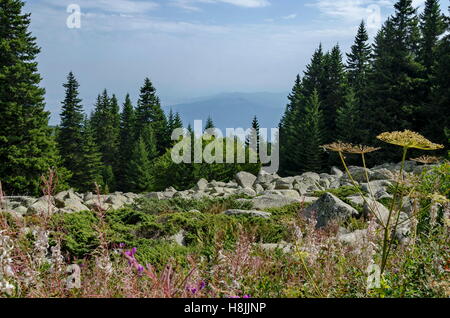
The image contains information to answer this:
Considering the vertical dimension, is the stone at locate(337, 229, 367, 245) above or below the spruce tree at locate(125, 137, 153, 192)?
above

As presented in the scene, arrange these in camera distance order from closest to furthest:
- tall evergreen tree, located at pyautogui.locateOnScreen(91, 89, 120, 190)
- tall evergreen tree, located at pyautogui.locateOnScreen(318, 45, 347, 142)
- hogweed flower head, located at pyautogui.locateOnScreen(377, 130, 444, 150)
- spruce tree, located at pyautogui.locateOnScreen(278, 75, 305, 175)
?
hogweed flower head, located at pyautogui.locateOnScreen(377, 130, 444, 150), spruce tree, located at pyautogui.locateOnScreen(278, 75, 305, 175), tall evergreen tree, located at pyautogui.locateOnScreen(318, 45, 347, 142), tall evergreen tree, located at pyautogui.locateOnScreen(91, 89, 120, 190)

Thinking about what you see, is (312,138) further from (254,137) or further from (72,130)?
(72,130)

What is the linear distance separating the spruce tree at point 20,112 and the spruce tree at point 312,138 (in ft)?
65.8

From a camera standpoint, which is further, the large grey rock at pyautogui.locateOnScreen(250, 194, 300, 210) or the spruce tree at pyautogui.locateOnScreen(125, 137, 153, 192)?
the spruce tree at pyautogui.locateOnScreen(125, 137, 153, 192)

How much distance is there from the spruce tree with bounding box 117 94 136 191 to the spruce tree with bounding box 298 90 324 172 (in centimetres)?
2170

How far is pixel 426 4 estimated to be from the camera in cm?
3659

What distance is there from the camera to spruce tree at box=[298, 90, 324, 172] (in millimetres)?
37344

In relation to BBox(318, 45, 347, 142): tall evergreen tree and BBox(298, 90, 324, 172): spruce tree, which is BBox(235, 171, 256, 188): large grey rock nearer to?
BBox(298, 90, 324, 172): spruce tree

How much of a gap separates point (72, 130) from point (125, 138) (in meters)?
13.6

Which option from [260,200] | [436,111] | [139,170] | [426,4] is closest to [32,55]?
[139,170]

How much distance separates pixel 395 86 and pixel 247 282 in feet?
102

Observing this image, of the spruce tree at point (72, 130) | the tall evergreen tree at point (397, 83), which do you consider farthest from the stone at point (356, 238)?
the spruce tree at point (72, 130)

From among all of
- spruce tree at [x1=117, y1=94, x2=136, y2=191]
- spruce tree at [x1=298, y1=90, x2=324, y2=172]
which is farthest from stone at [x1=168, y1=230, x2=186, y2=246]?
spruce tree at [x1=117, y1=94, x2=136, y2=191]

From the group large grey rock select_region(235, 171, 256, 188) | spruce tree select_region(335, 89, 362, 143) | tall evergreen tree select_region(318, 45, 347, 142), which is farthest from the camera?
tall evergreen tree select_region(318, 45, 347, 142)
